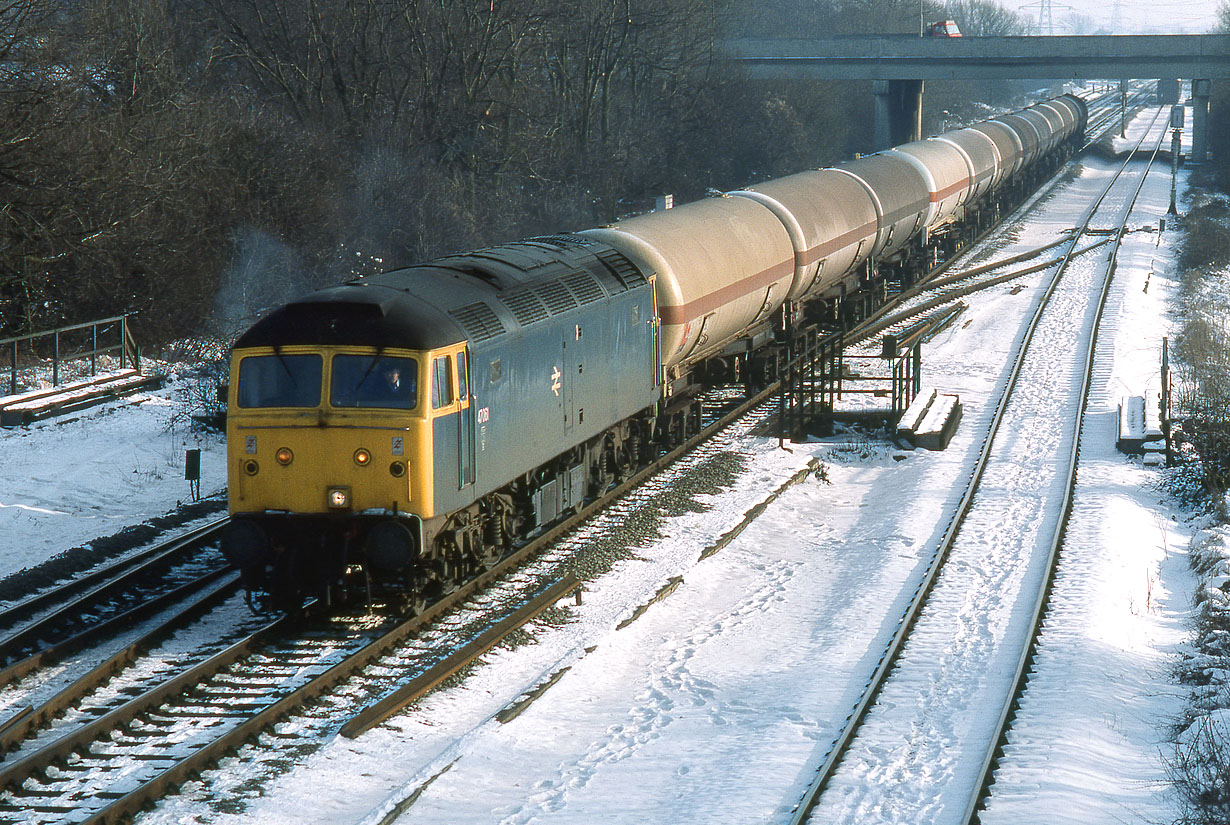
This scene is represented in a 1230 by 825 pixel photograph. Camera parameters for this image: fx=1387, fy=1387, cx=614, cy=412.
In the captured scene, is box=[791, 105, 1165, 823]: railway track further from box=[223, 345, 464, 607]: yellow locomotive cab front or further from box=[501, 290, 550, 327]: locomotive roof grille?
box=[501, 290, 550, 327]: locomotive roof grille

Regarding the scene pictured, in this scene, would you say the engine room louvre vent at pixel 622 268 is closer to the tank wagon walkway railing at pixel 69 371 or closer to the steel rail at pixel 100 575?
the steel rail at pixel 100 575

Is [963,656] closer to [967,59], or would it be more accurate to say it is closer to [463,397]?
[463,397]

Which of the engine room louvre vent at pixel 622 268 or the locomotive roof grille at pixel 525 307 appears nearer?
the locomotive roof grille at pixel 525 307

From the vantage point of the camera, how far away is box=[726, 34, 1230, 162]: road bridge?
67.4 metres

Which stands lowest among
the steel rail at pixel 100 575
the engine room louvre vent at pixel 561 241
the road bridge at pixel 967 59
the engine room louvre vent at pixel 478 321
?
the steel rail at pixel 100 575

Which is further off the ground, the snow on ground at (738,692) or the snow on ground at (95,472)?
the snow on ground at (95,472)

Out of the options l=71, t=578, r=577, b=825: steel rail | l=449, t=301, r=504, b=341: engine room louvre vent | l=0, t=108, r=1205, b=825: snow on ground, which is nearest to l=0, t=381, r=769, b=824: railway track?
l=71, t=578, r=577, b=825: steel rail

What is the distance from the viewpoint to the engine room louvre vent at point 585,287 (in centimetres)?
1538

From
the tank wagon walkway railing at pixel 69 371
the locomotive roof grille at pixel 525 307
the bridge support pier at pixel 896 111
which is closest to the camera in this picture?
the locomotive roof grille at pixel 525 307

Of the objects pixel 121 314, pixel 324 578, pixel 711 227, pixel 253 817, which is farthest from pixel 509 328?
pixel 121 314

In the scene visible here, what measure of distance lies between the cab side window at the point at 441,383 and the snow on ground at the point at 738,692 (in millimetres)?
2281

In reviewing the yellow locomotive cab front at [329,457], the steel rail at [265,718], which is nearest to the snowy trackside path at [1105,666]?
the steel rail at [265,718]

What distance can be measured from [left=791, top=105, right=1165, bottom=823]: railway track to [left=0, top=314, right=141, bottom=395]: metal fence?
14946 millimetres

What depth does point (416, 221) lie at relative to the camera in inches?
1417
